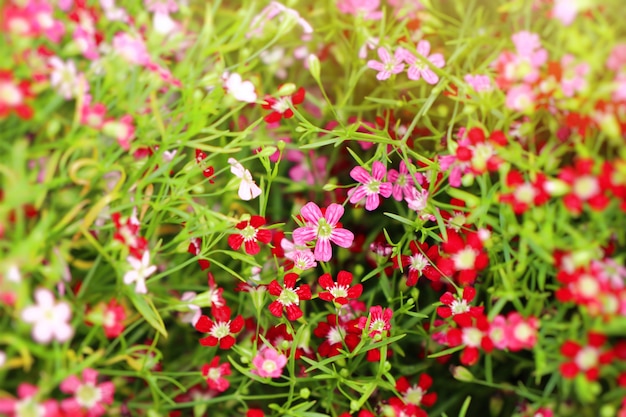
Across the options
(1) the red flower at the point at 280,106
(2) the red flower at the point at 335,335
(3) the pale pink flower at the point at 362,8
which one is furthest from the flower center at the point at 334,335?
(3) the pale pink flower at the point at 362,8

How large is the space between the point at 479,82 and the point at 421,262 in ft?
0.55

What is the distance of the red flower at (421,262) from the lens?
1.97ft

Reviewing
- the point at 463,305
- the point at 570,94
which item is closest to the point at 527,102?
the point at 570,94

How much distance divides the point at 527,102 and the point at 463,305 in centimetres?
19

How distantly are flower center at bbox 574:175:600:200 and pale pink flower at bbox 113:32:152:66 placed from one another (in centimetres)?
33

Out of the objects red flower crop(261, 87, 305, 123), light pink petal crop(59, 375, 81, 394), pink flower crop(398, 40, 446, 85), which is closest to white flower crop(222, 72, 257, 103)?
red flower crop(261, 87, 305, 123)

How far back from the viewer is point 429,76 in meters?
0.62

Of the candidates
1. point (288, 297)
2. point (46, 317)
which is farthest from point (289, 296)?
point (46, 317)

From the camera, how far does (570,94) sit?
49cm

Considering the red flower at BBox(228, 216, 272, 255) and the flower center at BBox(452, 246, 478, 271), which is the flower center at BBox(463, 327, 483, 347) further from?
the red flower at BBox(228, 216, 272, 255)

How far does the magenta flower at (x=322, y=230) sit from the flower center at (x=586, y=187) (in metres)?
0.21

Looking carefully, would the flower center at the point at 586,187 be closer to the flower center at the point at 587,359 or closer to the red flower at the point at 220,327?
the flower center at the point at 587,359

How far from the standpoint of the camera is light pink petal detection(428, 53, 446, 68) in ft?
2.06

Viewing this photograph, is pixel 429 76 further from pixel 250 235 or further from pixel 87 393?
pixel 87 393
